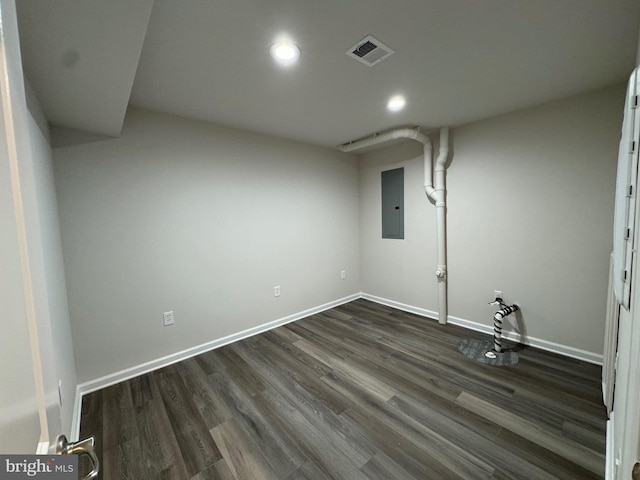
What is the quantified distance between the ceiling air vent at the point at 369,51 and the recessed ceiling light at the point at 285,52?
33cm

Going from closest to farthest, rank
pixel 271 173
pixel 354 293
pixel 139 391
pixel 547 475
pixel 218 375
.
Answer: pixel 547 475
pixel 139 391
pixel 218 375
pixel 271 173
pixel 354 293

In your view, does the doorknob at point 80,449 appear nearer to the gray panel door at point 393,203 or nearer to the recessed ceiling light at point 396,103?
the recessed ceiling light at point 396,103

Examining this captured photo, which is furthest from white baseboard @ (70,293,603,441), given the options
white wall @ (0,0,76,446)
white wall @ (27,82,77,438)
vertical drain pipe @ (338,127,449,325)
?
white wall @ (0,0,76,446)

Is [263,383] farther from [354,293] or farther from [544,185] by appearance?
[544,185]

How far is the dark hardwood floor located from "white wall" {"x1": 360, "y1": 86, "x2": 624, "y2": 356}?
52cm

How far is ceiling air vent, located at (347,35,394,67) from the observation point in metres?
1.55

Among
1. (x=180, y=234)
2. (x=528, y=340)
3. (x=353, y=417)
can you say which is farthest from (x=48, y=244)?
(x=528, y=340)

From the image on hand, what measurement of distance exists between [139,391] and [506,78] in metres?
3.71

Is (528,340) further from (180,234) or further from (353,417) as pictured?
(180,234)

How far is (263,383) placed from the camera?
216cm

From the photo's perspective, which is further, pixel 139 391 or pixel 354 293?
pixel 354 293

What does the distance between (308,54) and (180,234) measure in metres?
1.90

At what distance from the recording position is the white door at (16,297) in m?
0.34

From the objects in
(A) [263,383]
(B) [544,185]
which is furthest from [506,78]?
(A) [263,383]
